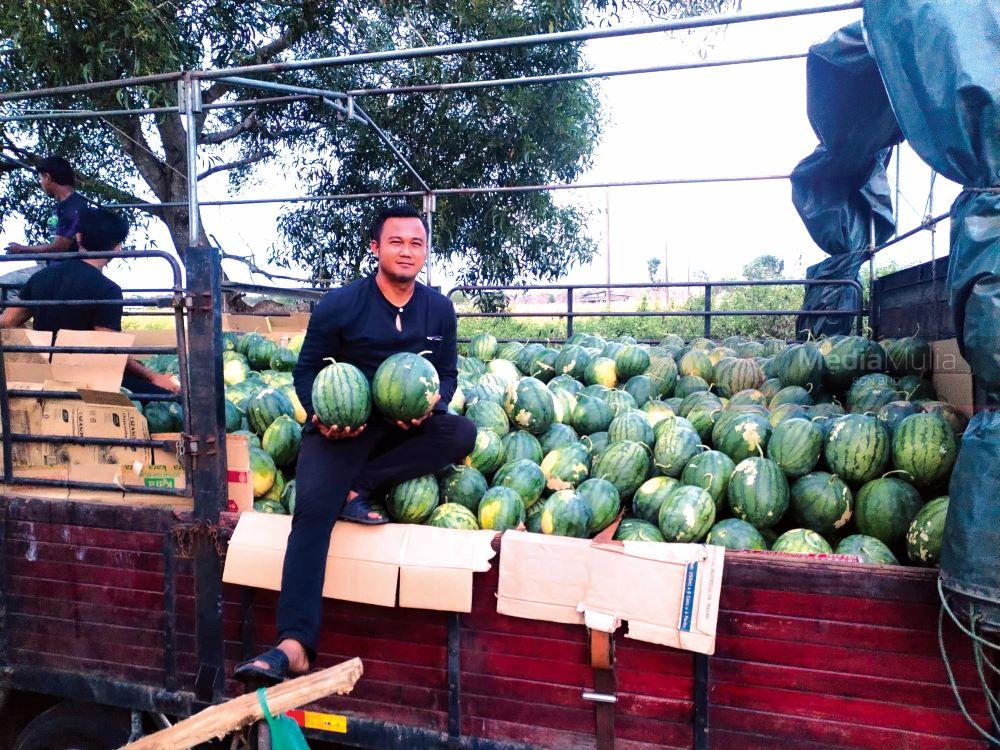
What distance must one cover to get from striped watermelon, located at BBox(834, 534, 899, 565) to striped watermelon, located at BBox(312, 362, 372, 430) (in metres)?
2.03

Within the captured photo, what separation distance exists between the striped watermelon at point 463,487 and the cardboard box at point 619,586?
71 centimetres

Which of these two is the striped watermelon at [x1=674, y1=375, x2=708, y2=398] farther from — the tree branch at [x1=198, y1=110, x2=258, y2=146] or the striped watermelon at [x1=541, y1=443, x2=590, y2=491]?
the tree branch at [x1=198, y1=110, x2=258, y2=146]

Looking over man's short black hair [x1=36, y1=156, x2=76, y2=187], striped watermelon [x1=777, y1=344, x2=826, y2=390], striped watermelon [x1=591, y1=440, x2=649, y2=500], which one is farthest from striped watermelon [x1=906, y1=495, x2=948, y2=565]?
man's short black hair [x1=36, y1=156, x2=76, y2=187]

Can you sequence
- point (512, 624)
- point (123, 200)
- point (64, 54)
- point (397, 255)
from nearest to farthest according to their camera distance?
point (512, 624), point (397, 255), point (64, 54), point (123, 200)

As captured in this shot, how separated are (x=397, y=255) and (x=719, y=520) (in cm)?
190

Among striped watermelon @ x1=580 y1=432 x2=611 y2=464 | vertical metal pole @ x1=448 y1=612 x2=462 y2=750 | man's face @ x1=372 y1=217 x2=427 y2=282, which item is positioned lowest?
Result: vertical metal pole @ x1=448 y1=612 x2=462 y2=750

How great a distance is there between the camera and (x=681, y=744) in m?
2.43

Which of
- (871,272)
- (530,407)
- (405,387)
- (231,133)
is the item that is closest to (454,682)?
(405,387)

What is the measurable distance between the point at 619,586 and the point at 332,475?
1236mm

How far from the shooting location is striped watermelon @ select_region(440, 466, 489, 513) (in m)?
Result: 3.35

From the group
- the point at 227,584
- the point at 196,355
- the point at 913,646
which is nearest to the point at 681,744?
the point at 913,646

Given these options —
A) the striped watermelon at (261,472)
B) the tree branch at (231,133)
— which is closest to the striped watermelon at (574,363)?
the striped watermelon at (261,472)

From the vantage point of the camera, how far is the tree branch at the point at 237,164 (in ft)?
38.8

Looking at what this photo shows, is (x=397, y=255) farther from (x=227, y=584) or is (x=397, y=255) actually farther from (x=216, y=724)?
(x=216, y=724)
